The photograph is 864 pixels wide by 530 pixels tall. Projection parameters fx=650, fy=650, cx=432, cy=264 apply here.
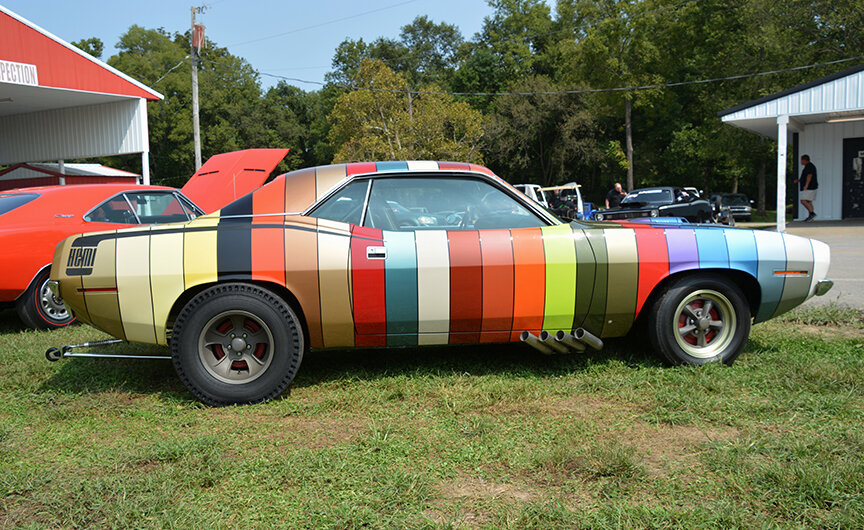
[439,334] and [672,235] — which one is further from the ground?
[672,235]

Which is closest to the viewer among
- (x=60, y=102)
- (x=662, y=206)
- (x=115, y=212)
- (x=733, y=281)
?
(x=733, y=281)

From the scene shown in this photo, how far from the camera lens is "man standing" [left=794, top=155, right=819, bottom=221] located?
20.4m

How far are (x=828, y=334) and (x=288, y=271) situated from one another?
4564 mm

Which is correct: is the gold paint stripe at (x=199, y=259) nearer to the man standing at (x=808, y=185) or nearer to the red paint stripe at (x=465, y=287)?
the red paint stripe at (x=465, y=287)

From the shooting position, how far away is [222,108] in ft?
186

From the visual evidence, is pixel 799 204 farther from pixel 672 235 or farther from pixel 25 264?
pixel 25 264

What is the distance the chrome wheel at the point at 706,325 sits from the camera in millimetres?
4391

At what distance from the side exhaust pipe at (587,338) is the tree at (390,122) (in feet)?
101

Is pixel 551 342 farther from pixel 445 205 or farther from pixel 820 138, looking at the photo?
pixel 820 138

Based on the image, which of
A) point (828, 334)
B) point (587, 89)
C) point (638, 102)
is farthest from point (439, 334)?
point (587, 89)

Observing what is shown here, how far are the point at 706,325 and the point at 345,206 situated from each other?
2557 mm

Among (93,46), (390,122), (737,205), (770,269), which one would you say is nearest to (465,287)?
(770,269)

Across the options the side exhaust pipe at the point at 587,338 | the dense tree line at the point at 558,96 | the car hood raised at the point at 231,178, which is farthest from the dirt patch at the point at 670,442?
the dense tree line at the point at 558,96

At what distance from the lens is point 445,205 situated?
442 centimetres
